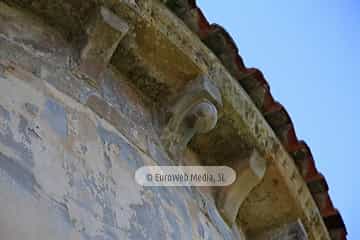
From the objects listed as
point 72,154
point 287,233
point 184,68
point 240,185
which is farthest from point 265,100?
point 72,154

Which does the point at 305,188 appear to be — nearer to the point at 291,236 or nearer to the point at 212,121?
the point at 291,236

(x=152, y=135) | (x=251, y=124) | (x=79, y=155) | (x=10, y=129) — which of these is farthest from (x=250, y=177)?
(x=10, y=129)

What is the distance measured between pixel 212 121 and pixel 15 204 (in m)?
1.58

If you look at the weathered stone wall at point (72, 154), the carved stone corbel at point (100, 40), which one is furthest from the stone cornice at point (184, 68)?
the weathered stone wall at point (72, 154)

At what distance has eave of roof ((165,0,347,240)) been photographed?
4594 mm

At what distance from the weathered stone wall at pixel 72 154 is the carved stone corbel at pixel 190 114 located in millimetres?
105

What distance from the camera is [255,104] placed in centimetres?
480

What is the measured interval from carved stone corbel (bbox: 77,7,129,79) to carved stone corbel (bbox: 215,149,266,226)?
998 millimetres

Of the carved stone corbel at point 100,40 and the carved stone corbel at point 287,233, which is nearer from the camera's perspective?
the carved stone corbel at point 100,40

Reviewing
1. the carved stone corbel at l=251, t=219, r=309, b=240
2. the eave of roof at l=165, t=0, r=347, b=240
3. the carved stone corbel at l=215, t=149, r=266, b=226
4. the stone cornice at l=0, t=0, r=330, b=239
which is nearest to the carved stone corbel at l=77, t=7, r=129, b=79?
the stone cornice at l=0, t=0, r=330, b=239

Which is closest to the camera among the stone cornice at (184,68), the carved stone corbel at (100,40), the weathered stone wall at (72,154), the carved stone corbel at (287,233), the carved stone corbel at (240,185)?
the weathered stone wall at (72,154)

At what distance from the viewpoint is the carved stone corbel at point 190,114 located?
4301mm

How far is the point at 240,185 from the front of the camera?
181 inches

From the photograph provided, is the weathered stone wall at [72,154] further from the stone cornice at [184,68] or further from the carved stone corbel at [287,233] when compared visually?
the carved stone corbel at [287,233]
